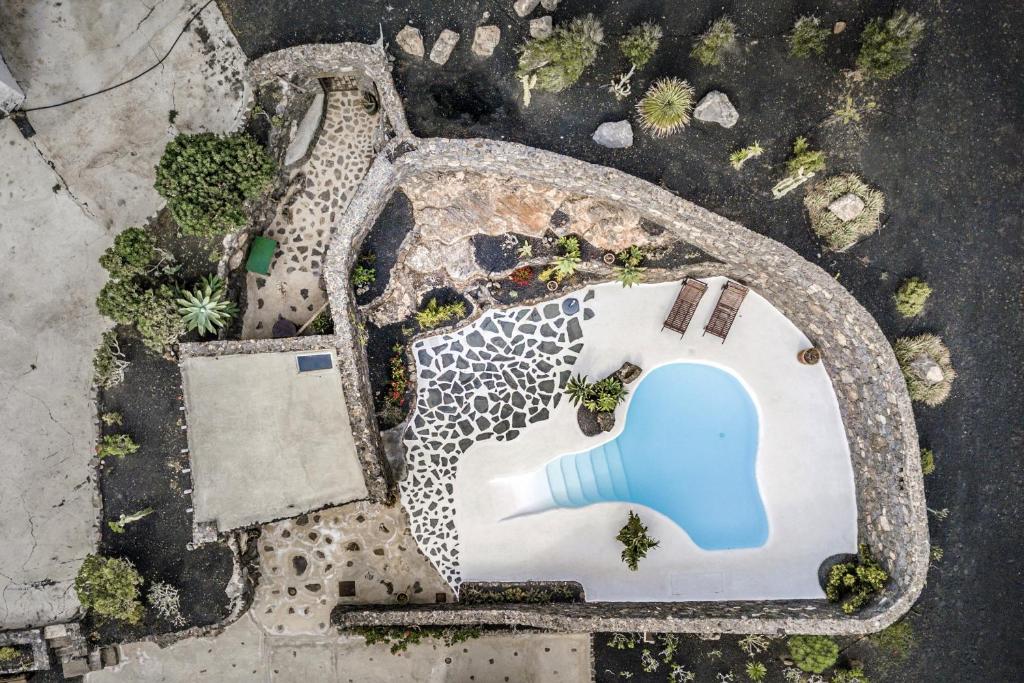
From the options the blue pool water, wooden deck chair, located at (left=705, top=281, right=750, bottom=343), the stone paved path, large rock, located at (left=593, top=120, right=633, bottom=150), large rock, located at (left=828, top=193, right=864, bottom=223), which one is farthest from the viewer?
the blue pool water

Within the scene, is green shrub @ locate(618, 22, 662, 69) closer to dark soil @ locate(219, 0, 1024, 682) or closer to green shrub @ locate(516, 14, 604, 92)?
dark soil @ locate(219, 0, 1024, 682)

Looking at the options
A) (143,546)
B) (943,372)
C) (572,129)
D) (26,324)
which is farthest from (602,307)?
(26,324)

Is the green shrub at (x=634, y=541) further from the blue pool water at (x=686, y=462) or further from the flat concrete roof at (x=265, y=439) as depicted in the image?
the flat concrete roof at (x=265, y=439)

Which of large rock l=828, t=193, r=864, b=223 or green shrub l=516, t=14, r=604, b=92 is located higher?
green shrub l=516, t=14, r=604, b=92

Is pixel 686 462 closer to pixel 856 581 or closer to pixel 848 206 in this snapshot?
pixel 856 581

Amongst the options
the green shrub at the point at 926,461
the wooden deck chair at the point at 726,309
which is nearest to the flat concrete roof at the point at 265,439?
the wooden deck chair at the point at 726,309

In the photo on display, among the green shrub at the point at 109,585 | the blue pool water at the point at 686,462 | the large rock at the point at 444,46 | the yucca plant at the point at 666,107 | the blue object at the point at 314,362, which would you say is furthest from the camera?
the blue pool water at the point at 686,462

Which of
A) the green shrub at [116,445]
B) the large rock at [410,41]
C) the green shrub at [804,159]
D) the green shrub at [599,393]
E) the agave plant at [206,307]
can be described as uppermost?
the large rock at [410,41]

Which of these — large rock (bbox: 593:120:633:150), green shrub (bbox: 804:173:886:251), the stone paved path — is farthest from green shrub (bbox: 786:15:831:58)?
the stone paved path
